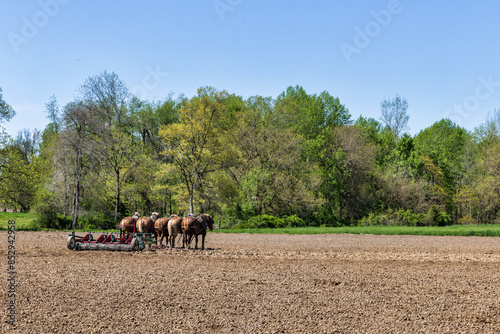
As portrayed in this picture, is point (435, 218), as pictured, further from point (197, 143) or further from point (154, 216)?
point (154, 216)

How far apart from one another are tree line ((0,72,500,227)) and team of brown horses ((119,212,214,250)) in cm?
1781

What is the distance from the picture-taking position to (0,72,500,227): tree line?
1631 inches

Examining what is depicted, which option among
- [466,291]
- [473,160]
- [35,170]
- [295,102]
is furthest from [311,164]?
[466,291]

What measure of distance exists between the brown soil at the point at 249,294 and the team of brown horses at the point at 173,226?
251 cm

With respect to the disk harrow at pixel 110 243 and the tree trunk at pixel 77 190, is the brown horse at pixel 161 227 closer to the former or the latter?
the disk harrow at pixel 110 243

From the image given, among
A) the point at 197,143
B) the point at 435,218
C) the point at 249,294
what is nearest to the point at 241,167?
the point at 197,143

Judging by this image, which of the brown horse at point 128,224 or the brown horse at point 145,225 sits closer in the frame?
the brown horse at point 128,224

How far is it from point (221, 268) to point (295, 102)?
46801 mm

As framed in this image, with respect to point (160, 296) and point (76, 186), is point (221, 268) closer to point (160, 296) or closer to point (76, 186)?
point (160, 296)

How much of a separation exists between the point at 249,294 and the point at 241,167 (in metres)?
37.4

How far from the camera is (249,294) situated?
11.8 metres

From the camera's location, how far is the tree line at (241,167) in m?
41.4

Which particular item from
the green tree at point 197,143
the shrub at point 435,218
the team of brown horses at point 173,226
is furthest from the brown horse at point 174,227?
the shrub at point 435,218

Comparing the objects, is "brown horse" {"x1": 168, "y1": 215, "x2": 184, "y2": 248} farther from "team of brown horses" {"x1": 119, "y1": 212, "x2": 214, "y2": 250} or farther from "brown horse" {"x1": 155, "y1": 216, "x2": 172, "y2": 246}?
"brown horse" {"x1": 155, "y1": 216, "x2": 172, "y2": 246}
